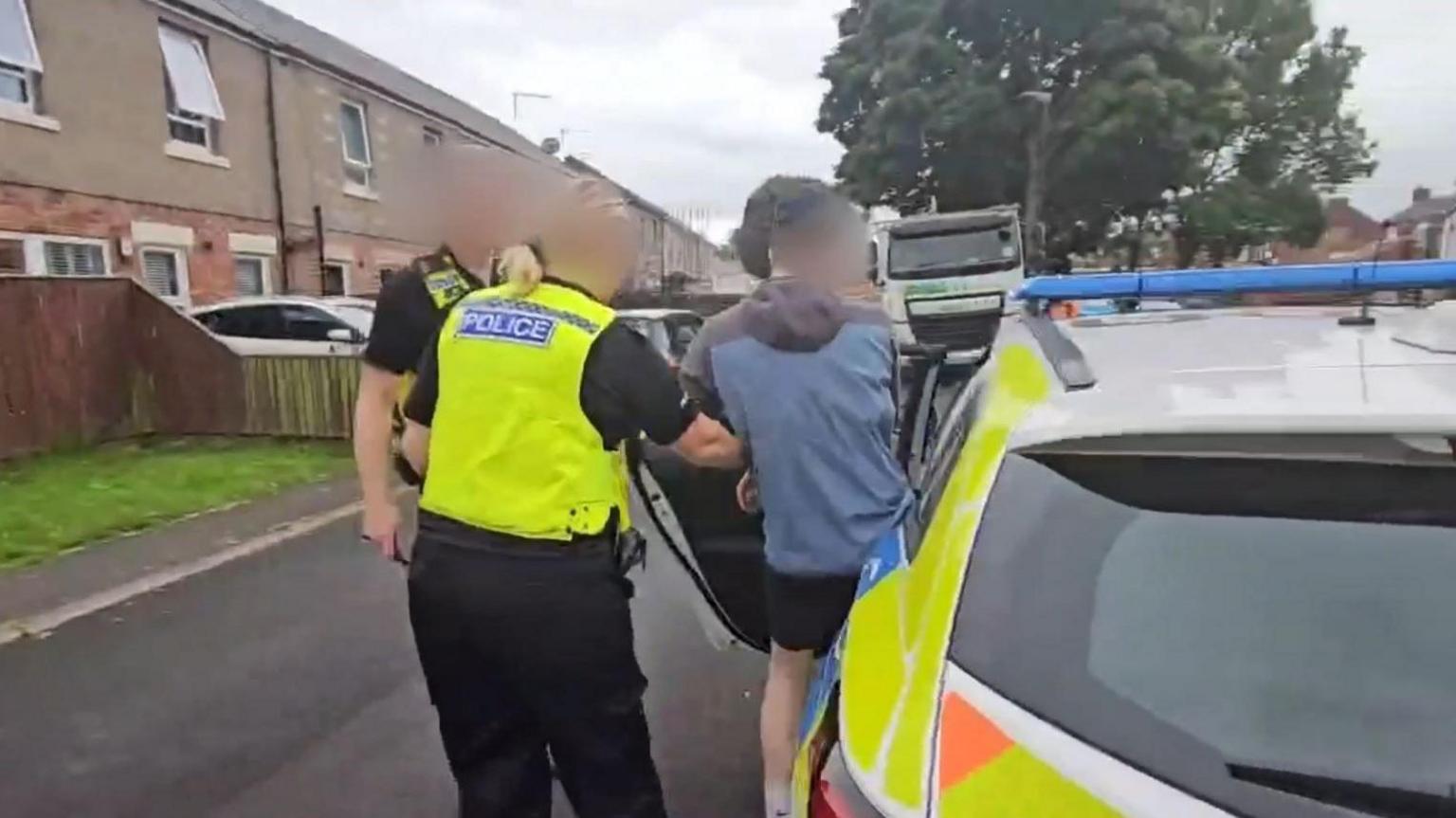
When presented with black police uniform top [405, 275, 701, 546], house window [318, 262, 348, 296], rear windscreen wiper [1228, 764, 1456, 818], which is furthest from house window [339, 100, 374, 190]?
rear windscreen wiper [1228, 764, 1456, 818]

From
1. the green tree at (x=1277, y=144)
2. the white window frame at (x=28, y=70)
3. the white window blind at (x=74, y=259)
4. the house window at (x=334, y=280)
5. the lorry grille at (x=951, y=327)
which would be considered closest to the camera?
the white window frame at (x=28, y=70)

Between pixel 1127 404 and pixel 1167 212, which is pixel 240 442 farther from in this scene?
pixel 1167 212

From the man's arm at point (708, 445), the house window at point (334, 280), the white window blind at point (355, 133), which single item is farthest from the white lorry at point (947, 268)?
the man's arm at point (708, 445)

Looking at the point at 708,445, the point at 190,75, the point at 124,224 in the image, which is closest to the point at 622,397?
the point at 708,445

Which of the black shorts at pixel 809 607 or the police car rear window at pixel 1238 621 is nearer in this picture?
the police car rear window at pixel 1238 621

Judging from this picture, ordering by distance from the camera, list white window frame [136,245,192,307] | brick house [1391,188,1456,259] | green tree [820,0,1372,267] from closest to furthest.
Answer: brick house [1391,188,1456,259] < white window frame [136,245,192,307] < green tree [820,0,1372,267]

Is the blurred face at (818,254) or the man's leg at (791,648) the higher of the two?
the blurred face at (818,254)

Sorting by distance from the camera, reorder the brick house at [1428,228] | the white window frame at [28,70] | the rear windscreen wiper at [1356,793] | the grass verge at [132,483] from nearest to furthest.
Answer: the rear windscreen wiper at [1356,793]
the brick house at [1428,228]
the grass verge at [132,483]
the white window frame at [28,70]

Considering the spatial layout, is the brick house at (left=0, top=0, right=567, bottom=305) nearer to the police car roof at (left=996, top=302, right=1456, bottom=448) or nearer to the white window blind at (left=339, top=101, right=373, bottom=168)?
the white window blind at (left=339, top=101, right=373, bottom=168)

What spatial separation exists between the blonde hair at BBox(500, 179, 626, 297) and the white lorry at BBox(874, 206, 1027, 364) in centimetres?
1527

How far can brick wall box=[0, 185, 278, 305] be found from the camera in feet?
43.8

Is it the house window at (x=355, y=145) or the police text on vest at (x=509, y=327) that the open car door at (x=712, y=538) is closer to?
the police text on vest at (x=509, y=327)

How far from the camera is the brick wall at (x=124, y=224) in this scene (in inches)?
526

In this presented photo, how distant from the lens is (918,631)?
1594 mm
